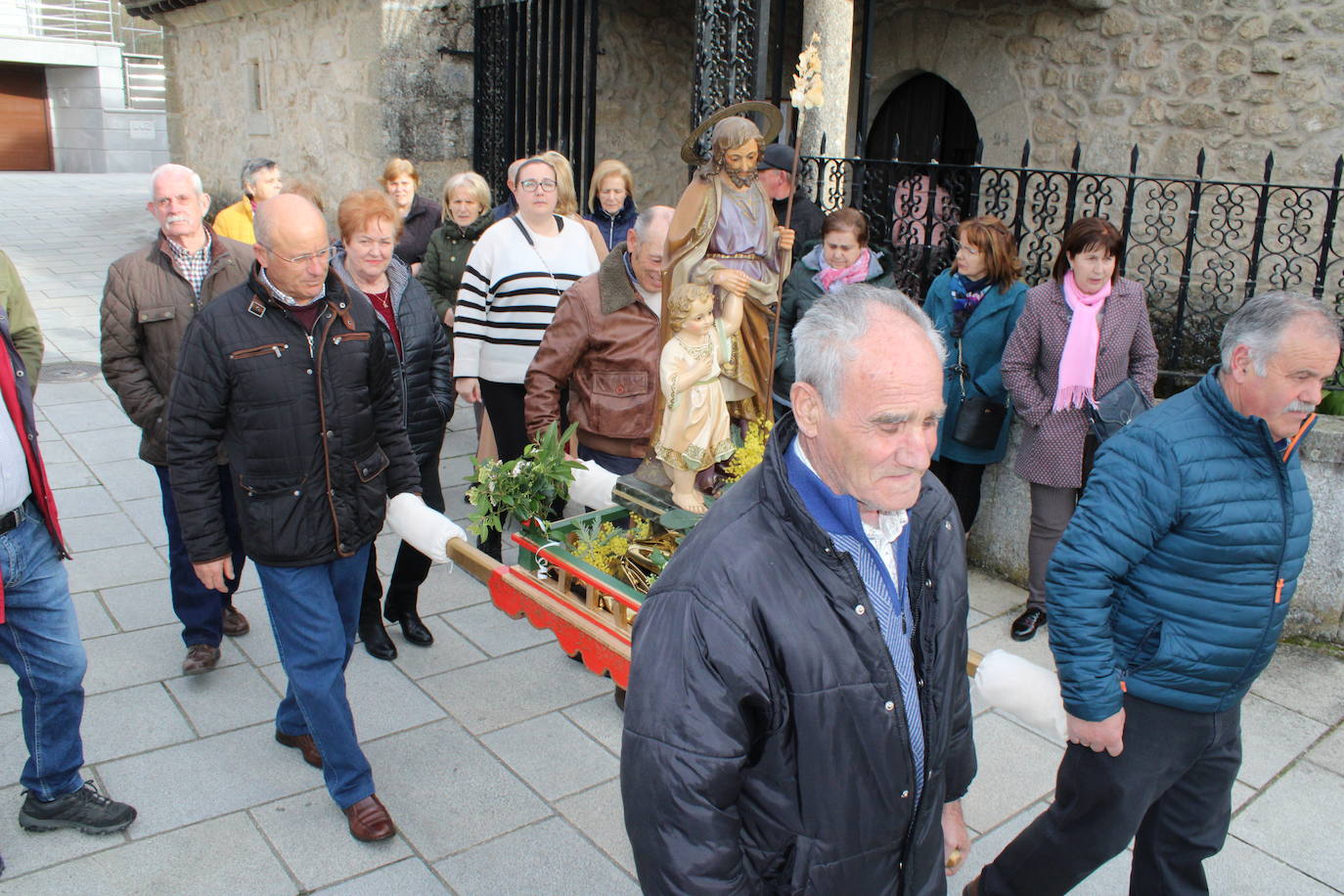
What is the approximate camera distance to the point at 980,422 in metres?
5.11

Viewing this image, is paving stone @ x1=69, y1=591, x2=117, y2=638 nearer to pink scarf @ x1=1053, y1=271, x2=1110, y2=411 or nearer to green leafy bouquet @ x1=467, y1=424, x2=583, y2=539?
green leafy bouquet @ x1=467, y1=424, x2=583, y2=539

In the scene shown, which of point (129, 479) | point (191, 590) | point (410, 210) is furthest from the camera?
point (410, 210)

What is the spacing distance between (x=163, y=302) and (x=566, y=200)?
2.55m

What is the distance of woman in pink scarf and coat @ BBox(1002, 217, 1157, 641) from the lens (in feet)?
15.2

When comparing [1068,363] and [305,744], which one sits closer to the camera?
[305,744]

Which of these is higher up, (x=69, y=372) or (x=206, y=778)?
(x=69, y=372)

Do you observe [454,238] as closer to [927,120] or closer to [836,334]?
[836,334]

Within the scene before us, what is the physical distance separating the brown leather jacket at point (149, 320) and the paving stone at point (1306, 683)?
428cm

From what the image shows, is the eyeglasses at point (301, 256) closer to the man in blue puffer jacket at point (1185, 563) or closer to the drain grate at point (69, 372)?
the man in blue puffer jacket at point (1185, 563)

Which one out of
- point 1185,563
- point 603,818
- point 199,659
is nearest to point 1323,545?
point 1185,563

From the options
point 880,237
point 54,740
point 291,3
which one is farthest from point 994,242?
point 291,3

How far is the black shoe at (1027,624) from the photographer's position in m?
4.89

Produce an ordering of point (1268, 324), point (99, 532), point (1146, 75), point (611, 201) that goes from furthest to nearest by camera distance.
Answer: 1. point (1146, 75)
2. point (611, 201)
3. point (99, 532)
4. point (1268, 324)

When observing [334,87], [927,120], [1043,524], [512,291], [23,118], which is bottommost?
[1043,524]
